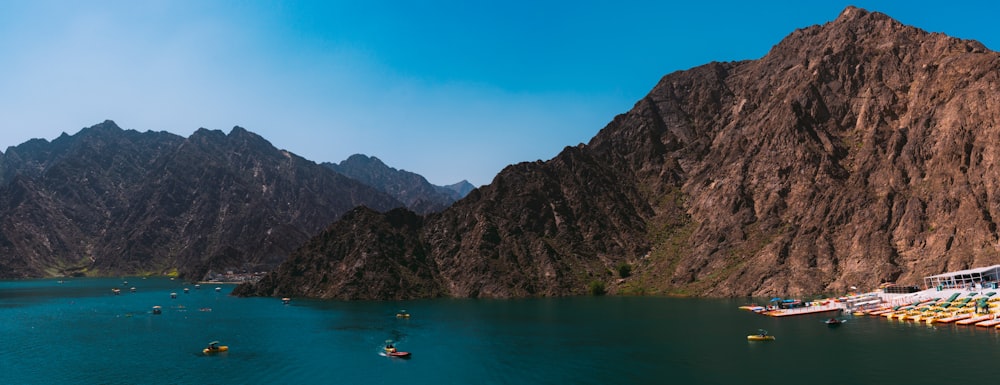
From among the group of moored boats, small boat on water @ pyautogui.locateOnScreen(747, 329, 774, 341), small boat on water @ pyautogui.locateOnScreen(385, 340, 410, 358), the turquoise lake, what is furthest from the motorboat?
the group of moored boats

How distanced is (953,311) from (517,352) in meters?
104

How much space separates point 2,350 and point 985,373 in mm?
178016

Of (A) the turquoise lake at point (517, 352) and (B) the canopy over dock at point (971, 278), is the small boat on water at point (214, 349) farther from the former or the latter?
(B) the canopy over dock at point (971, 278)

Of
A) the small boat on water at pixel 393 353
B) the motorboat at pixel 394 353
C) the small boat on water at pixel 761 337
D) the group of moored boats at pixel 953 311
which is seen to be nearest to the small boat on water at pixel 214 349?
the small boat on water at pixel 393 353

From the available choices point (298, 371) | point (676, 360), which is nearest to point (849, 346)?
point (676, 360)

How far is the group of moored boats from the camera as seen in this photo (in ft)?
454

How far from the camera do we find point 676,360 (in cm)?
11112

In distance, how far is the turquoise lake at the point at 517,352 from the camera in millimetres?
101019

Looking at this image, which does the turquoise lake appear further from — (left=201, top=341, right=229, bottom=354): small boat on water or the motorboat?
the motorboat

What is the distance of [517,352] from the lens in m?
124

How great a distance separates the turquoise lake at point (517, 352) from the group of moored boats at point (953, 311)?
14.0 feet

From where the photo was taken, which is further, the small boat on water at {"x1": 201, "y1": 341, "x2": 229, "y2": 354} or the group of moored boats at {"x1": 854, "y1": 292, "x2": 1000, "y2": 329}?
the group of moored boats at {"x1": 854, "y1": 292, "x2": 1000, "y2": 329}

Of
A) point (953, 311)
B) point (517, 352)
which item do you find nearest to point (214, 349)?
point (517, 352)

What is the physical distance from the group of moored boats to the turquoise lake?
4.27 m
